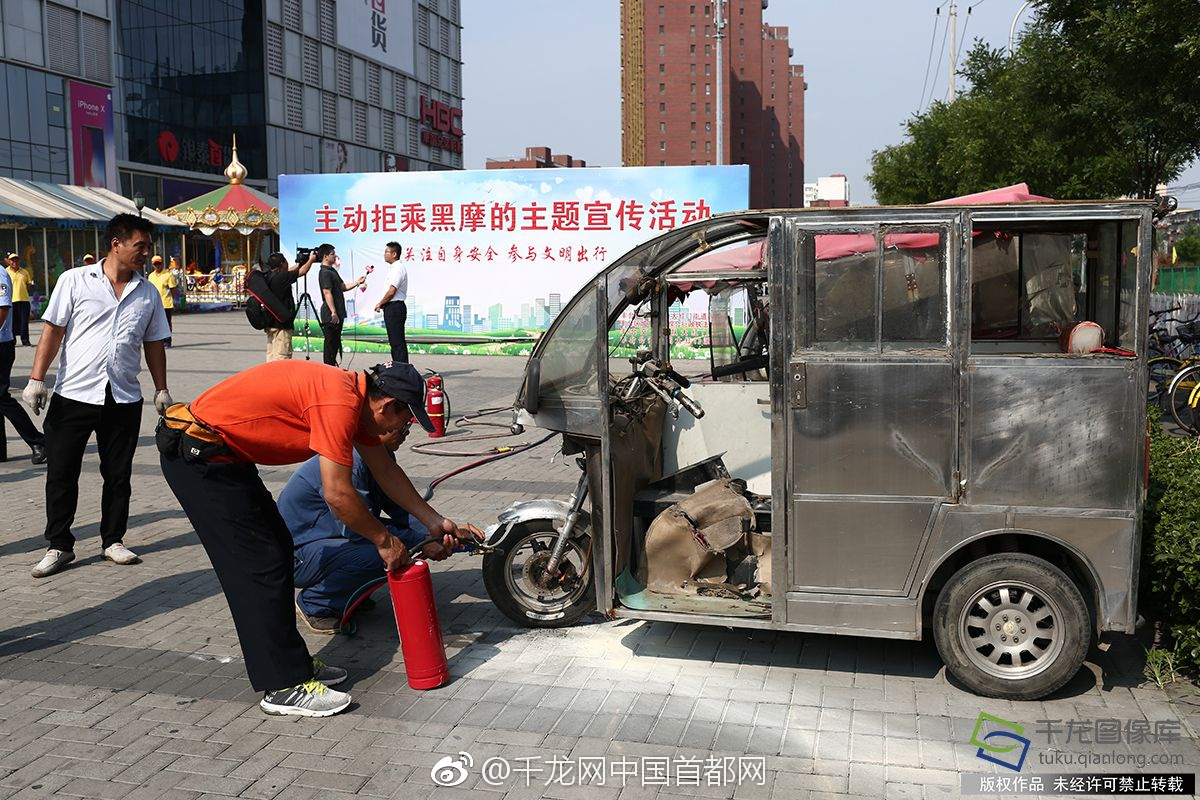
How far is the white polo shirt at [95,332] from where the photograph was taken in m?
6.71

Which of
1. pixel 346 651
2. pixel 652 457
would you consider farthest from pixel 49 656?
pixel 652 457

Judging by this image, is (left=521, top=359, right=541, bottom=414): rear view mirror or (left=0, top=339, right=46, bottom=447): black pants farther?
(left=0, top=339, right=46, bottom=447): black pants

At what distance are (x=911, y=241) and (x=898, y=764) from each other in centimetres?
210

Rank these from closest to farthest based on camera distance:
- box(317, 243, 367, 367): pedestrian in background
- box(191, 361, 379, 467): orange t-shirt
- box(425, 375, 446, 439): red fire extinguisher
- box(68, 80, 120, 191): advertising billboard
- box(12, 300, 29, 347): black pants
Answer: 1. box(191, 361, 379, 467): orange t-shirt
2. box(425, 375, 446, 439): red fire extinguisher
3. box(317, 243, 367, 367): pedestrian in background
4. box(12, 300, 29, 347): black pants
5. box(68, 80, 120, 191): advertising billboard

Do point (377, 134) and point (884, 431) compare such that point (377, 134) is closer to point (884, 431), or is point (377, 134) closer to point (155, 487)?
point (155, 487)

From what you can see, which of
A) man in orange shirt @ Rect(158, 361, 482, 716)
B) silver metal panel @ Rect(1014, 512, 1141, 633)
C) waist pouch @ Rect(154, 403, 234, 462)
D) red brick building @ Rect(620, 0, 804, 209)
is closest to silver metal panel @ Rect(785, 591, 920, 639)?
silver metal panel @ Rect(1014, 512, 1141, 633)

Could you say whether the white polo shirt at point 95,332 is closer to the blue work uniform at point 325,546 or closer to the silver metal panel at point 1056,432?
the blue work uniform at point 325,546

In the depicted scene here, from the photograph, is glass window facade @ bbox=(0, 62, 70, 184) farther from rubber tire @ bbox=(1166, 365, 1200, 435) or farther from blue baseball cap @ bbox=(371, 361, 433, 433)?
blue baseball cap @ bbox=(371, 361, 433, 433)

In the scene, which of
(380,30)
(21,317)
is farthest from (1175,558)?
(380,30)

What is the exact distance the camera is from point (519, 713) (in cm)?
469

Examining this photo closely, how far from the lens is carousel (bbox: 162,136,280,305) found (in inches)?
1574

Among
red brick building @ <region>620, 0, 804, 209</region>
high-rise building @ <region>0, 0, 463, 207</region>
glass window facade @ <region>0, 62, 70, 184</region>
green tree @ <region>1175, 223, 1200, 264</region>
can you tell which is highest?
red brick building @ <region>620, 0, 804, 209</region>

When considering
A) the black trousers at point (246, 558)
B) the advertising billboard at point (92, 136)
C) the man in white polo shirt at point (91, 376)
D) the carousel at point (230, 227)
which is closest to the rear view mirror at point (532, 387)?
the black trousers at point (246, 558)

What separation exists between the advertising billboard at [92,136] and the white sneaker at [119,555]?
1585 inches
